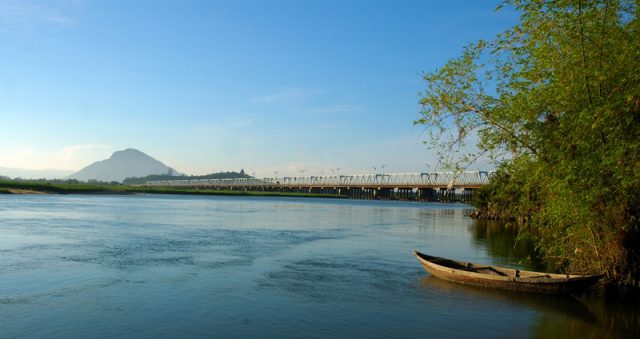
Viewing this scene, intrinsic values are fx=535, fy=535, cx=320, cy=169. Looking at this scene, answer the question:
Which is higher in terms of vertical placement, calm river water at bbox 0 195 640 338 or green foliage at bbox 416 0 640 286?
green foliage at bbox 416 0 640 286

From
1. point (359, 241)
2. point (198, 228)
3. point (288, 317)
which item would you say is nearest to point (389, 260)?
point (359, 241)

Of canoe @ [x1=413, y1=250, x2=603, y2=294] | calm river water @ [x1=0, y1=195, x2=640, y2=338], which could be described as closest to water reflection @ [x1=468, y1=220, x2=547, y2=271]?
calm river water @ [x1=0, y1=195, x2=640, y2=338]

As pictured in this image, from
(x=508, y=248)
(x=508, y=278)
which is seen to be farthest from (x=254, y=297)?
(x=508, y=248)

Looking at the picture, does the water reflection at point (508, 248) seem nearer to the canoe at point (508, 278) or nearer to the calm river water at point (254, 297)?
the calm river water at point (254, 297)

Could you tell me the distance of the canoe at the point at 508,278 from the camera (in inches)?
911

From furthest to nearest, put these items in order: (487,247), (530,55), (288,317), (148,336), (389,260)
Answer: (487,247) < (389,260) < (530,55) < (288,317) < (148,336)

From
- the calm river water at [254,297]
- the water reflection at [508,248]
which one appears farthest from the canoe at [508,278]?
the water reflection at [508,248]

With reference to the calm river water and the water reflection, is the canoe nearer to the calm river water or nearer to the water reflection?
the calm river water

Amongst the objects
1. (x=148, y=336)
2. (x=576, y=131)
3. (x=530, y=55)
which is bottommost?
(x=148, y=336)

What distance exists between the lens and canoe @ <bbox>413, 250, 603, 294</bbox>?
2314 centimetres

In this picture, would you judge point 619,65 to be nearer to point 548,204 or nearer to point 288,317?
point 548,204

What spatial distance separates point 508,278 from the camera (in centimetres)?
2497

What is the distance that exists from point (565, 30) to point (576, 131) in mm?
3891

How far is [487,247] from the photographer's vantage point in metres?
44.7
